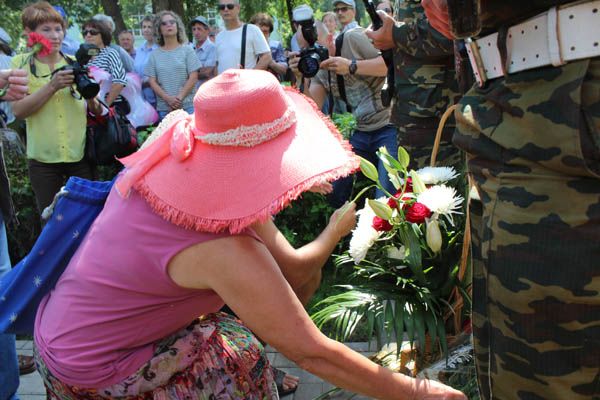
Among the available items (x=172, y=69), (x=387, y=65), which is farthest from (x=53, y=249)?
(x=172, y=69)

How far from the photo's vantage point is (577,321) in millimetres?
1279

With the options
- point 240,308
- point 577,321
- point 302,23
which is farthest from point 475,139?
point 302,23

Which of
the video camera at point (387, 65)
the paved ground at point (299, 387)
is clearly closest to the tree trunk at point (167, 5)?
the video camera at point (387, 65)

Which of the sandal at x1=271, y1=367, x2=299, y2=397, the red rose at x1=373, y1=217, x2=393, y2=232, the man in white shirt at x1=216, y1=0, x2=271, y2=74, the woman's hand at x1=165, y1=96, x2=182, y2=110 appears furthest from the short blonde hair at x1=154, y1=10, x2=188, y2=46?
the red rose at x1=373, y1=217, x2=393, y2=232

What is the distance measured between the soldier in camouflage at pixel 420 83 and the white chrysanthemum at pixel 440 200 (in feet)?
4.10

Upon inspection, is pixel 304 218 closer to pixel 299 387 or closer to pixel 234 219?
pixel 299 387

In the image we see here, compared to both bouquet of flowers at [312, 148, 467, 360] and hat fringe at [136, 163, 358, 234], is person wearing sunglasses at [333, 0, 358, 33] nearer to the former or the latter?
bouquet of flowers at [312, 148, 467, 360]

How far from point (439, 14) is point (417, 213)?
562 mm

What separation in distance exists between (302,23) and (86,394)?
116 inches

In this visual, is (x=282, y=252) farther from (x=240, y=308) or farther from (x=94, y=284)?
(x=94, y=284)

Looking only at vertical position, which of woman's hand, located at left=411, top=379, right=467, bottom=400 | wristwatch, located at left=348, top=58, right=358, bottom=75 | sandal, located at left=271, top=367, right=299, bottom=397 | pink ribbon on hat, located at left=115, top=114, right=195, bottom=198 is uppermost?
pink ribbon on hat, located at left=115, top=114, right=195, bottom=198

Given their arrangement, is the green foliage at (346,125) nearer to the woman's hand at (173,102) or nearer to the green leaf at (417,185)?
the woman's hand at (173,102)

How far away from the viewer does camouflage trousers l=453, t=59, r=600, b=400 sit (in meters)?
1.22

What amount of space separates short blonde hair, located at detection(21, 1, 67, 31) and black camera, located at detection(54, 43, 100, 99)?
0.89 feet
